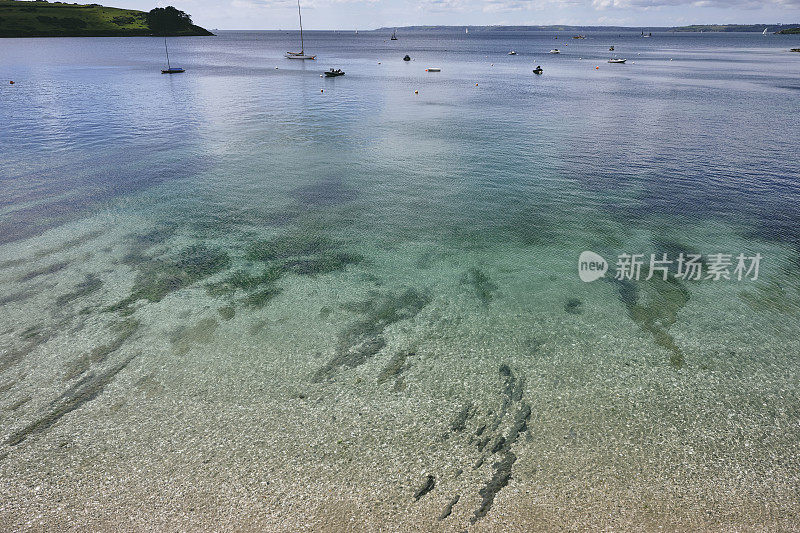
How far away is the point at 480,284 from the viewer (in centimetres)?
1262

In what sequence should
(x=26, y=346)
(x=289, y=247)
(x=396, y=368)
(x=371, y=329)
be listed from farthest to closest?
(x=289, y=247) < (x=371, y=329) < (x=26, y=346) < (x=396, y=368)

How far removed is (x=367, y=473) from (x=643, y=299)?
9.17 m

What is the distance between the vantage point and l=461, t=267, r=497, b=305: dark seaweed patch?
12.0 meters

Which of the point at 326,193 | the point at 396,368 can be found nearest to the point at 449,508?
A: the point at 396,368

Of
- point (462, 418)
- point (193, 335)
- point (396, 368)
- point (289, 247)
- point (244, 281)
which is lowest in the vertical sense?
point (462, 418)

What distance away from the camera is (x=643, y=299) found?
1181 centimetres

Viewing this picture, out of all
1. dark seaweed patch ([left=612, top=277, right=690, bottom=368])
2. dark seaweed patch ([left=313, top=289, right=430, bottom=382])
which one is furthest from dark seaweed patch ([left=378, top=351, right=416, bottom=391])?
dark seaweed patch ([left=612, top=277, right=690, bottom=368])

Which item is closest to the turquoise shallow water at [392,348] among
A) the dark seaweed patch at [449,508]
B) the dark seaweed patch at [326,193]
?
the dark seaweed patch at [449,508]

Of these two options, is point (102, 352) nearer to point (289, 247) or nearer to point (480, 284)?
point (289, 247)

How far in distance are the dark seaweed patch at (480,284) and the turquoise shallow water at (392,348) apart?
89mm

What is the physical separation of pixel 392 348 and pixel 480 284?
13.2ft

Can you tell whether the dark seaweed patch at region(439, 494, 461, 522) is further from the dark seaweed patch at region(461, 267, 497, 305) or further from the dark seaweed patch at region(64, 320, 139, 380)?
the dark seaweed patch at region(64, 320, 139, 380)

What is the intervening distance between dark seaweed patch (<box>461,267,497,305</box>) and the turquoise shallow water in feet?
0.29

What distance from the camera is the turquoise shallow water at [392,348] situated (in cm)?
654
